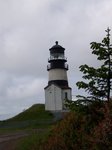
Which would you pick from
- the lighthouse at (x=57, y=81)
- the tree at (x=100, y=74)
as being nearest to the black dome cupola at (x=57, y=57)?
the lighthouse at (x=57, y=81)

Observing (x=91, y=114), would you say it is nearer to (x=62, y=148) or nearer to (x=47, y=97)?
(x=62, y=148)

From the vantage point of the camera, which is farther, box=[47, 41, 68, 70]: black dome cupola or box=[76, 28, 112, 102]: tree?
box=[47, 41, 68, 70]: black dome cupola

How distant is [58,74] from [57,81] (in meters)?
2.05

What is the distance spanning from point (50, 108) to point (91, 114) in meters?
58.0

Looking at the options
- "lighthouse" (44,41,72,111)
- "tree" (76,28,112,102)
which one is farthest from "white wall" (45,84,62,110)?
"tree" (76,28,112,102)

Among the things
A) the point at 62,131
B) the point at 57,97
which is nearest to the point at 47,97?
the point at 57,97

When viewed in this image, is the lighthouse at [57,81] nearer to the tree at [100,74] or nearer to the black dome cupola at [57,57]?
A: the black dome cupola at [57,57]

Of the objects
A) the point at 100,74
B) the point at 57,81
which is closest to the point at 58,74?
the point at 57,81

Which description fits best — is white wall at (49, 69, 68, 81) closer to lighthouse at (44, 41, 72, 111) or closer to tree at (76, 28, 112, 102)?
lighthouse at (44, 41, 72, 111)

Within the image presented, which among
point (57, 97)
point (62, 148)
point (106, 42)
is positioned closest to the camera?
point (106, 42)

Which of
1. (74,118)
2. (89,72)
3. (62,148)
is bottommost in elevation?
(62,148)

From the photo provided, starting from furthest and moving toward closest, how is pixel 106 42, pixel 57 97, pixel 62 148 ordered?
pixel 57 97, pixel 62 148, pixel 106 42

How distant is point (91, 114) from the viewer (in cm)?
1564

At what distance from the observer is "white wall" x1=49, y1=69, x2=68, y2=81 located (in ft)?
238
